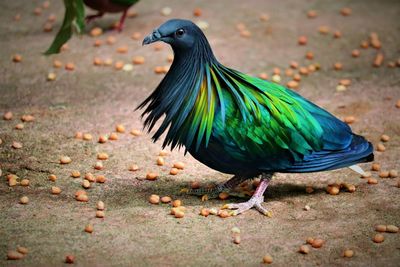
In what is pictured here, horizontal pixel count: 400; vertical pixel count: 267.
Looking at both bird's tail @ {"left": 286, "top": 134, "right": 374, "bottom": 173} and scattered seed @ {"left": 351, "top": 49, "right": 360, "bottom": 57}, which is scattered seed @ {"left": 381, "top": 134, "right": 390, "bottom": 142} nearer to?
bird's tail @ {"left": 286, "top": 134, "right": 374, "bottom": 173}

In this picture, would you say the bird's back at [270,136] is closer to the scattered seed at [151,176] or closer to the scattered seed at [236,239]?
the scattered seed at [236,239]

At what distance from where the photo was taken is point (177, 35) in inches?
169

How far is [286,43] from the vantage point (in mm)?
7406

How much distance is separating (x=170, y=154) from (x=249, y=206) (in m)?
1.07

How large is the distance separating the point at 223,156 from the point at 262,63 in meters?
2.76

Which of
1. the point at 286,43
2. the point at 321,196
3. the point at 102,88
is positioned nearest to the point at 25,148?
the point at 102,88

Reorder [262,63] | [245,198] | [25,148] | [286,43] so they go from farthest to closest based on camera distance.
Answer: [286,43]
[262,63]
[25,148]
[245,198]

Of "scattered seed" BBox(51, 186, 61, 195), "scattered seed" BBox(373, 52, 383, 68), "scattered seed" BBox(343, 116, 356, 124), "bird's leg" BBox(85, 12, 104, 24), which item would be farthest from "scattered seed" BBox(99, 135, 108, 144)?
"scattered seed" BBox(373, 52, 383, 68)

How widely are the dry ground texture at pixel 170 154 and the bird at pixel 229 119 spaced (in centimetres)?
35

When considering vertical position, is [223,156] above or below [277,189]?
above

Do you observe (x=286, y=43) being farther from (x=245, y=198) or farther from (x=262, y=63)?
(x=245, y=198)

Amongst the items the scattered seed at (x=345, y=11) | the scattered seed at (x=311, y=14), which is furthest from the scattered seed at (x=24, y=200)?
the scattered seed at (x=345, y=11)

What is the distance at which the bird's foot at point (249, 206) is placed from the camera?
448cm

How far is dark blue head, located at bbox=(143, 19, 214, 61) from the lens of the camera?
14.1ft
